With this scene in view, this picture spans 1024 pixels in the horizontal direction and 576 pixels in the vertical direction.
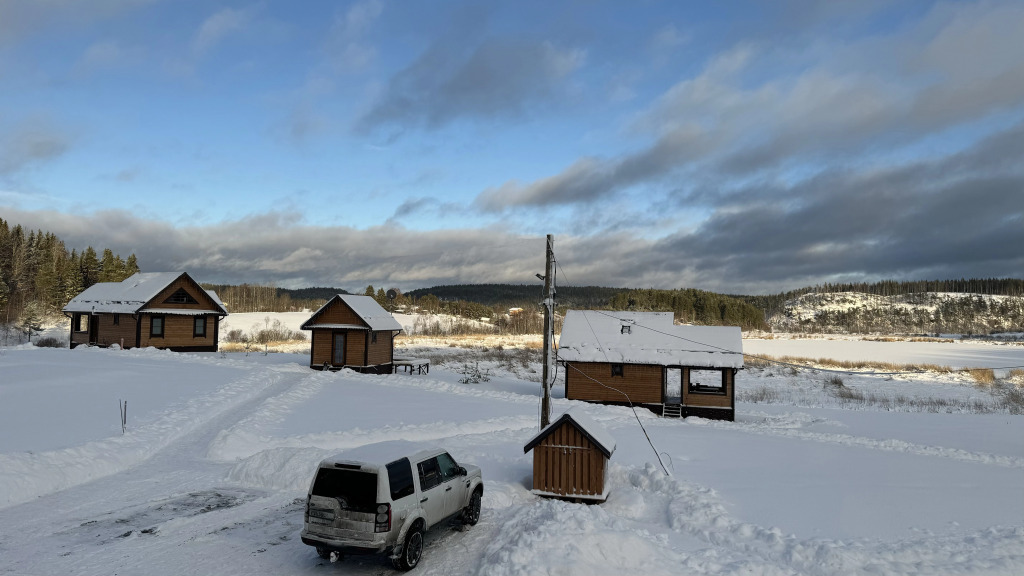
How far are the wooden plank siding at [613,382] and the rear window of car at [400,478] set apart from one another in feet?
76.2

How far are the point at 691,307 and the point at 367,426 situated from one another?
166458mm

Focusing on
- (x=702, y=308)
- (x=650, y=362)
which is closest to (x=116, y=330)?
(x=650, y=362)

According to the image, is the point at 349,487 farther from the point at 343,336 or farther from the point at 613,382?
the point at 343,336

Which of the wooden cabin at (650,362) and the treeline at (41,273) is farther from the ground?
the treeline at (41,273)

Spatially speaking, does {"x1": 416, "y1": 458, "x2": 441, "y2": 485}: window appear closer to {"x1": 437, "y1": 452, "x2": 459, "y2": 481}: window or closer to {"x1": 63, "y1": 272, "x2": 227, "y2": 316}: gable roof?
{"x1": 437, "y1": 452, "x2": 459, "y2": 481}: window

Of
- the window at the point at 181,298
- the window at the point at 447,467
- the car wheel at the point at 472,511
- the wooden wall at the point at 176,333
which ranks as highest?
the window at the point at 181,298

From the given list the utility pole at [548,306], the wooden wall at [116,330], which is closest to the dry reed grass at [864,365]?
the utility pole at [548,306]

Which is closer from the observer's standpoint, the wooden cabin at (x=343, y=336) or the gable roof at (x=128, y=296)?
the wooden cabin at (x=343, y=336)

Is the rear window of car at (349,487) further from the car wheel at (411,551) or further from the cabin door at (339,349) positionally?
the cabin door at (339,349)

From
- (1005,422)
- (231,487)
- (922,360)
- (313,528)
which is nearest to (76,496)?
(231,487)

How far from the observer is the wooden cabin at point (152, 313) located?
151 ft

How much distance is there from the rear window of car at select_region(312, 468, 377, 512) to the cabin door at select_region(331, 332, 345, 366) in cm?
3274

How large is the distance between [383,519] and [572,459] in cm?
640

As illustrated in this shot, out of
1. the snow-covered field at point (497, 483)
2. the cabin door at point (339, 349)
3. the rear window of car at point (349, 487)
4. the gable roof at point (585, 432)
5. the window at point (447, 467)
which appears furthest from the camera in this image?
the cabin door at point (339, 349)
